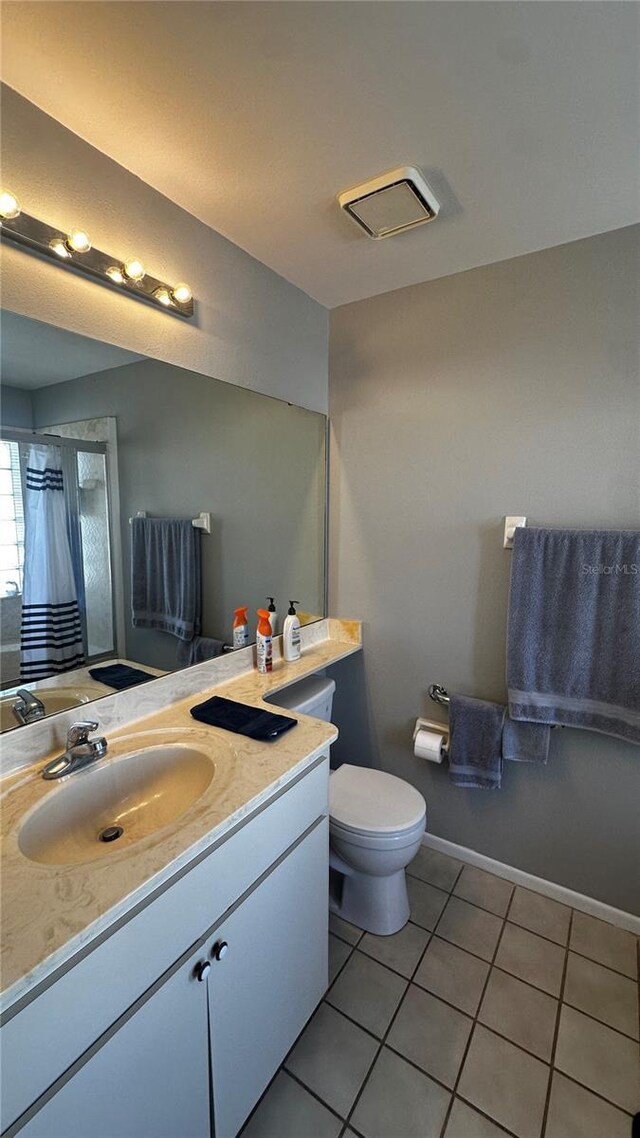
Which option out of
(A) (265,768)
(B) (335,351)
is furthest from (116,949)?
(B) (335,351)

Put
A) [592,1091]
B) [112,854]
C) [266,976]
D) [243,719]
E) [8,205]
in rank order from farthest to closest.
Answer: [243,719] < [592,1091] < [266,976] < [8,205] < [112,854]

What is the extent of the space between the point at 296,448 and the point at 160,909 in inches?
65.6

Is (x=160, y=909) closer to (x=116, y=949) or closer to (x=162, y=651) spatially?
(x=116, y=949)

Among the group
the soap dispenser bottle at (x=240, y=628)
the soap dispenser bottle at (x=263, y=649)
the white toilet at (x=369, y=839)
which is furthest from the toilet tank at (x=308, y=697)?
the soap dispenser bottle at (x=240, y=628)

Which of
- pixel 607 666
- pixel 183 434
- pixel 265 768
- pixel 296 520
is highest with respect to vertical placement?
pixel 183 434

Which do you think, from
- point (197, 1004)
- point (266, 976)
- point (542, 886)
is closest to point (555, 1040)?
point (542, 886)

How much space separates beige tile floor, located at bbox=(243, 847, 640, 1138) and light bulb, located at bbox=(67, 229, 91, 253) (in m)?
2.16

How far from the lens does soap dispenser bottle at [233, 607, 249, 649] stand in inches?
65.7

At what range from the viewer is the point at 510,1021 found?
4.35 ft

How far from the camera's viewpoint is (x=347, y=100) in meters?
1.02

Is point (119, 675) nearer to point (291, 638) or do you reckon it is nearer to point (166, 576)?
point (166, 576)

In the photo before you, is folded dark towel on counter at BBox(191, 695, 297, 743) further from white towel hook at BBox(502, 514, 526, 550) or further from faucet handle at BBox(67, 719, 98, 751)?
white towel hook at BBox(502, 514, 526, 550)

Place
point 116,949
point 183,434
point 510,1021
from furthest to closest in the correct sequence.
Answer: point 183,434
point 510,1021
point 116,949

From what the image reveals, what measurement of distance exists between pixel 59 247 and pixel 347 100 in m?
0.74
